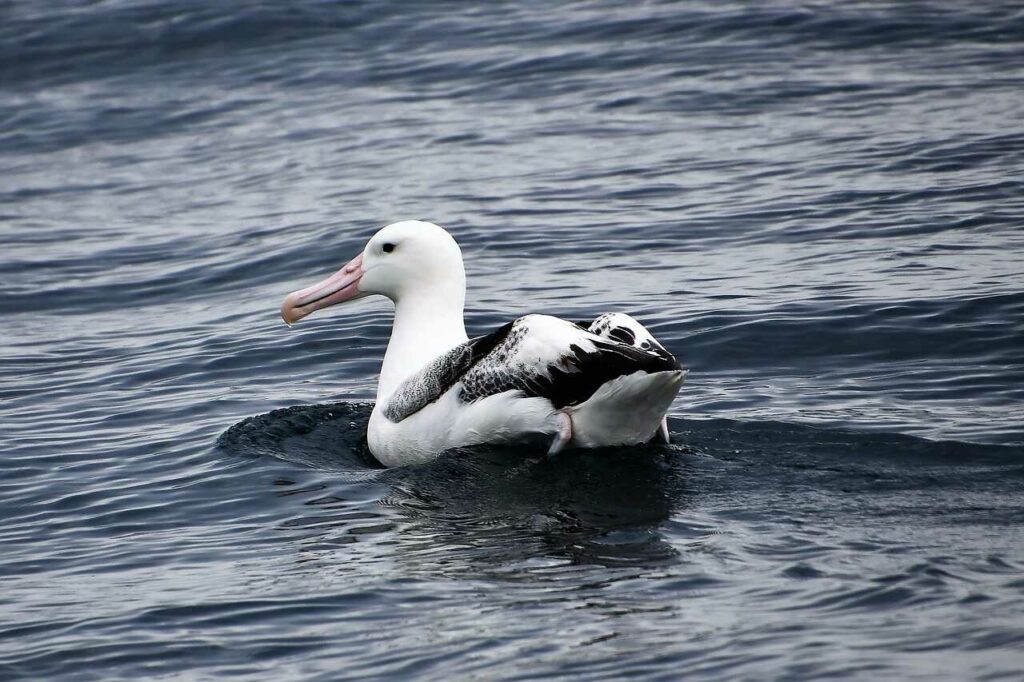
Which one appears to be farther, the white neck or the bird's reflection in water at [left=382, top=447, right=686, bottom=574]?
the white neck

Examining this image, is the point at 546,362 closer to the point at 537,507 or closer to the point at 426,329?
the point at 537,507

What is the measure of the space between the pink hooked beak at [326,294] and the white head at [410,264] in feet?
0.06

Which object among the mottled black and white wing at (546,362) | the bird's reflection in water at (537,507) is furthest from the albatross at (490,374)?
the bird's reflection in water at (537,507)

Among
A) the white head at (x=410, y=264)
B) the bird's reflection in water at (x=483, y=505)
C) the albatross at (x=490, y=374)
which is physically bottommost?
the bird's reflection in water at (x=483, y=505)

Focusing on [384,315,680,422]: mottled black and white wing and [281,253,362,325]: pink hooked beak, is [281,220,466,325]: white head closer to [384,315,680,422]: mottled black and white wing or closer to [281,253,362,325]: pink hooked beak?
[281,253,362,325]: pink hooked beak

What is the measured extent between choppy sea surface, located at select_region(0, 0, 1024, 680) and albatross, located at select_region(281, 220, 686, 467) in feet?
0.70

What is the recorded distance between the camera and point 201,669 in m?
7.33

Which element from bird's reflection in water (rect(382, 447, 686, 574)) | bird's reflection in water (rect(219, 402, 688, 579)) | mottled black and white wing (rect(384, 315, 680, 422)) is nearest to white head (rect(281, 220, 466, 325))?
mottled black and white wing (rect(384, 315, 680, 422))

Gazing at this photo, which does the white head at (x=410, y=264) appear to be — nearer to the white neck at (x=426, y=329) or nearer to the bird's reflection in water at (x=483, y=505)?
the white neck at (x=426, y=329)

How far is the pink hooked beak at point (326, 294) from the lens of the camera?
38.6 feet

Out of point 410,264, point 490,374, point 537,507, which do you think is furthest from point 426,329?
point 537,507

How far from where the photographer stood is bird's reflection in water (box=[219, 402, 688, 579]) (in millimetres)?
8211

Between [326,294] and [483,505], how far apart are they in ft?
10.3

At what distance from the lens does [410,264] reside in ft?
37.3
